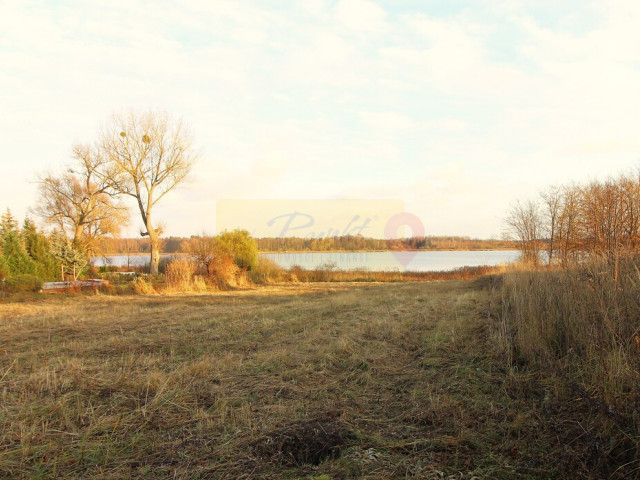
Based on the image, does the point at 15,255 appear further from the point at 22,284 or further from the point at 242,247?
the point at 242,247

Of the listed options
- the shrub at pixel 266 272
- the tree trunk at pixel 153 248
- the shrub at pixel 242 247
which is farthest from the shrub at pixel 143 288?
the shrub at pixel 266 272

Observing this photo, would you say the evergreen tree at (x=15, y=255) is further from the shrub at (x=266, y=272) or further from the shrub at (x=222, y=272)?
the shrub at (x=266, y=272)

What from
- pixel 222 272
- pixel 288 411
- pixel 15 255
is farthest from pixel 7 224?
pixel 288 411

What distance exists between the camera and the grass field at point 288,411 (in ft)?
8.64

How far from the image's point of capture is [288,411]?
11.7 feet

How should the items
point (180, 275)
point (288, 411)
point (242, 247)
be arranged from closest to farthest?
point (288, 411) < point (180, 275) < point (242, 247)

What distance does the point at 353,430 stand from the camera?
314cm

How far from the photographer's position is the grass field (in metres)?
2.63

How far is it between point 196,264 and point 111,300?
7.39 meters

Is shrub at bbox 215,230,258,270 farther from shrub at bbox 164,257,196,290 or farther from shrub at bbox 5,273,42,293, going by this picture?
shrub at bbox 5,273,42,293

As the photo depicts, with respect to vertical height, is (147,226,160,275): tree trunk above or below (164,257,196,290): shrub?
above

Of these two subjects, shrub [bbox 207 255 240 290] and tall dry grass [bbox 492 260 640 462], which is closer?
tall dry grass [bbox 492 260 640 462]

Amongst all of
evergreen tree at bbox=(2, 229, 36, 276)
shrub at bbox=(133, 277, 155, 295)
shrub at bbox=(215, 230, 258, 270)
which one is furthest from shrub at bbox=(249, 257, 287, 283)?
evergreen tree at bbox=(2, 229, 36, 276)

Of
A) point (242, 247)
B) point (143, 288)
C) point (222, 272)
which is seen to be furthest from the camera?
point (242, 247)
